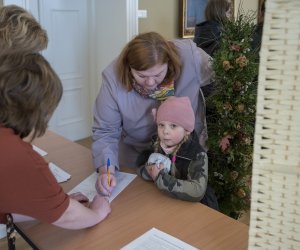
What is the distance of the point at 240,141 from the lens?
1.69 meters

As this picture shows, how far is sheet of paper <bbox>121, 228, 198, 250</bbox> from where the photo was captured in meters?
1.03

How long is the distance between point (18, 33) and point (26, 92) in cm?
27

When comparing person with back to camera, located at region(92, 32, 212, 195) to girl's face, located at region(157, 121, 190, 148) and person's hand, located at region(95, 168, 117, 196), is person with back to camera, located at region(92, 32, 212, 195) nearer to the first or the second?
person's hand, located at region(95, 168, 117, 196)

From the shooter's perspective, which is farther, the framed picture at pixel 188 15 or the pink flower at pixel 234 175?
the framed picture at pixel 188 15

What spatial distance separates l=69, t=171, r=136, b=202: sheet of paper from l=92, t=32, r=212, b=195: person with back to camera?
0.04 metres

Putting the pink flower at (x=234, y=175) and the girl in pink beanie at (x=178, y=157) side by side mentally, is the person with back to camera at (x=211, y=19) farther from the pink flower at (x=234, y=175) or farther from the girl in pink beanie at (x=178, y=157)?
the girl in pink beanie at (x=178, y=157)

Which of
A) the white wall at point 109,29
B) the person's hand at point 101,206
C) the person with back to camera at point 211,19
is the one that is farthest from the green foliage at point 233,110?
the white wall at point 109,29

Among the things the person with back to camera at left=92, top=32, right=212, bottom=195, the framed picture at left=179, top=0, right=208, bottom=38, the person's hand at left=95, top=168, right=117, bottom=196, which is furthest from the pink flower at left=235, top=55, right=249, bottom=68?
the framed picture at left=179, top=0, right=208, bottom=38

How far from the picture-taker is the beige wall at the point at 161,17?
145 inches

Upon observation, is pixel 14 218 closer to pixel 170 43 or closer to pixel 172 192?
pixel 172 192

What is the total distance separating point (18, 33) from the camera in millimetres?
1035

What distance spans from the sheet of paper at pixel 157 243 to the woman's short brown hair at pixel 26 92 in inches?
17.3

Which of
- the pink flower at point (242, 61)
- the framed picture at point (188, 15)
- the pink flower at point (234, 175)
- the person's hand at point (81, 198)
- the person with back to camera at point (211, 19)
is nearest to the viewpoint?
the person's hand at point (81, 198)

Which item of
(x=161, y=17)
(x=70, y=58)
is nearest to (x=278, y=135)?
(x=70, y=58)
